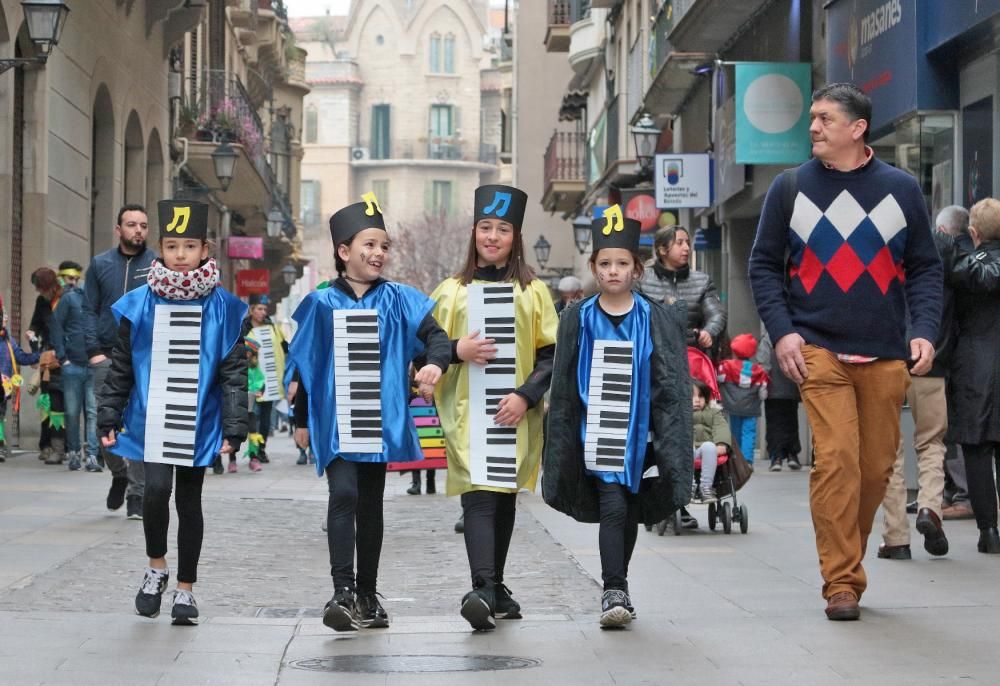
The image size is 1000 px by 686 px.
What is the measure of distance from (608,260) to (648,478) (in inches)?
36.2

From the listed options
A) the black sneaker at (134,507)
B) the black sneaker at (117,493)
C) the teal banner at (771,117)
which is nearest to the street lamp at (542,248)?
the teal banner at (771,117)

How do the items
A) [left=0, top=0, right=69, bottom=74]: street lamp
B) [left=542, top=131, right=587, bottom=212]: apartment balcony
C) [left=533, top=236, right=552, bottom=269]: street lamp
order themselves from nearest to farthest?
[left=0, top=0, right=69, bottom=74]: street lamp
[left=542, top=131, right=587, bottom=212]: apartment balcony
[left=533, top=236, right=552, bottom=269]: street lamp

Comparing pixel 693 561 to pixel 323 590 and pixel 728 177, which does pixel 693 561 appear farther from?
pixel 728 177

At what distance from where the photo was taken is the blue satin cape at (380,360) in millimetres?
7719

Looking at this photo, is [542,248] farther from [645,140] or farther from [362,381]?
[362,381]

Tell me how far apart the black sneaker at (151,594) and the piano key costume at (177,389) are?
96mm

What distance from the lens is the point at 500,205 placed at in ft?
25.9

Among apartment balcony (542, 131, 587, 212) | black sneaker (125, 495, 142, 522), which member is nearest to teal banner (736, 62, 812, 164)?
black sneaker (125, 495, 142, 522)

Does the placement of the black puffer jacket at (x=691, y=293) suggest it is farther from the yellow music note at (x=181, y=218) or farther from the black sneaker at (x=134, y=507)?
the yellow music note at (x=181, y=218)

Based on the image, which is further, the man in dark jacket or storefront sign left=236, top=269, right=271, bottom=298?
storefront sign left=236, top=269, right=271, bottom=298

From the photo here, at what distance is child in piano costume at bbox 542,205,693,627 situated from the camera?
781 cm

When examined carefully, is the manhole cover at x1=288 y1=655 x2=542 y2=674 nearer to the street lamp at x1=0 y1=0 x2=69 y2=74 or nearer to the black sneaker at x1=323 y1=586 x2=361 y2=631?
the black sneaker at x1=323 y1=586 x2=361 y2=631

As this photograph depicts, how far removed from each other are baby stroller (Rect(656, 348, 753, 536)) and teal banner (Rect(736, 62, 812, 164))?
8.93 m

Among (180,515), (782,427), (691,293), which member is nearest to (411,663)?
(180,515)
